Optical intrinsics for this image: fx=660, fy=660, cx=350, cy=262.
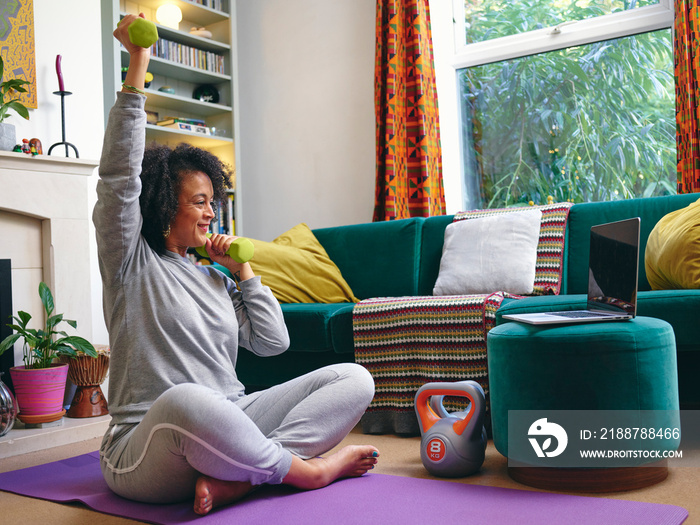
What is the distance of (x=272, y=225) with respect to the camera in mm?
4512

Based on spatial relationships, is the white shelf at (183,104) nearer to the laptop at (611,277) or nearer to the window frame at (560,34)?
the window frame at (560,34)

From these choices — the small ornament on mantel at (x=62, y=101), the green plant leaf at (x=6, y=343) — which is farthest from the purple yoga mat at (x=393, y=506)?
the small ornament on mantel at (x=62, y=101)

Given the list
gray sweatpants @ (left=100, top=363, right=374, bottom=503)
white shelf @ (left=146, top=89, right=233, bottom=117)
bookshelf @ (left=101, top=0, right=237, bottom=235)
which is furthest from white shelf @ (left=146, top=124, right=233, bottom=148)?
gray sweatpants @ (left=100, top=363, right=374, bottom=503)

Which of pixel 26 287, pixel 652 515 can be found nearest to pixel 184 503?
pixel 652 515

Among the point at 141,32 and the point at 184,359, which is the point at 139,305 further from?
the point at 141,32

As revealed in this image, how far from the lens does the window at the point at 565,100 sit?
336 centimetres

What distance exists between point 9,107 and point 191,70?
1.66 metres

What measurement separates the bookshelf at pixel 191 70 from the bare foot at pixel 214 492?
2.83m

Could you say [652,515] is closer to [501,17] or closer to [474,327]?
[474,327]

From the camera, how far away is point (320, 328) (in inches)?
102

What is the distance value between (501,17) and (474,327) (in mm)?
2301

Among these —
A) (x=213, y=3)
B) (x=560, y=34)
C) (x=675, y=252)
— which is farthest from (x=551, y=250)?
(x=213, y=3)

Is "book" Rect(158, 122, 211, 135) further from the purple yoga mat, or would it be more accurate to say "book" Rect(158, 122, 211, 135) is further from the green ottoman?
the green ottoman

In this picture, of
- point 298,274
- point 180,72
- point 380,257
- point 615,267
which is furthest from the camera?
point 180,72
